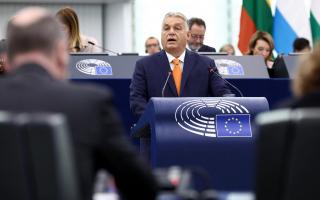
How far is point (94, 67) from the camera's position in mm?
8922

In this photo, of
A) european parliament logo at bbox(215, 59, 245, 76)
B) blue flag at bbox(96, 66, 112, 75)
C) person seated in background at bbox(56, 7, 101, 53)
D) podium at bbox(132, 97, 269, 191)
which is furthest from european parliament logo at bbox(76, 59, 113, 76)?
podium at bbox(132, 97, 269, 191)

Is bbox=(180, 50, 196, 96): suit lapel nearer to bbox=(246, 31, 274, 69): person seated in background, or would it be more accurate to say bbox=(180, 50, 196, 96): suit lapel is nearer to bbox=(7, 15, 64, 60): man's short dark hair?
bbox=(246, 31, 274, 69): person seated in background

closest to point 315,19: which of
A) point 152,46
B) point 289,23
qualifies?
point 289,23

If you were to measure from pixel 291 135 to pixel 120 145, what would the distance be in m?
0.53

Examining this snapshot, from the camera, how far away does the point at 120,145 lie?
3.01 meters

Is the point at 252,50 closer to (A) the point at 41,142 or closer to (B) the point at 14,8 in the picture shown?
(A) the point at 41,142

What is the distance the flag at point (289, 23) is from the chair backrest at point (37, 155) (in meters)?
9.76

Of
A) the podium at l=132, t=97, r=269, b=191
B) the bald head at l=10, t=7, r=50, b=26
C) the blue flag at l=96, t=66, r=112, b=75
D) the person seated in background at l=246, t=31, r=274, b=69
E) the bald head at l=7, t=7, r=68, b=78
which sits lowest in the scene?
the podium at l=132, t=97, r=269, b=191

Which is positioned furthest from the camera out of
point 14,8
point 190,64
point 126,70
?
point 14,8

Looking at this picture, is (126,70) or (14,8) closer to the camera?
(126,70)

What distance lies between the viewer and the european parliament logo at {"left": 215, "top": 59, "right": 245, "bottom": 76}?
911cm

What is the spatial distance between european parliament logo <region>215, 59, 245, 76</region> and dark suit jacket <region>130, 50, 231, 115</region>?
1788mm

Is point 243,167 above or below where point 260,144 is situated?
below

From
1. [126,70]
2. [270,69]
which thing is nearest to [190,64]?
[126,70]
